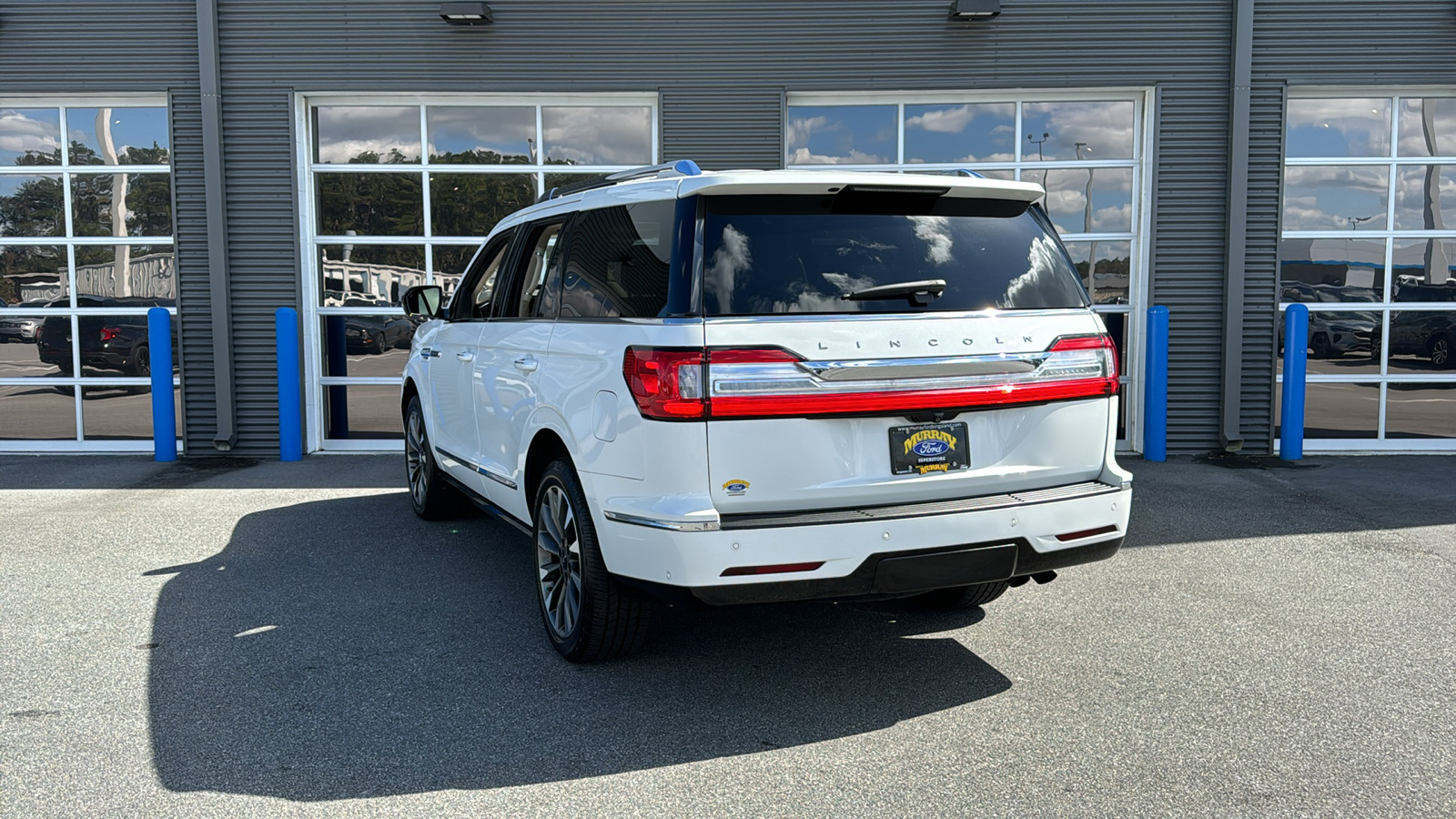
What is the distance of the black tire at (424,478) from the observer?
7.00m

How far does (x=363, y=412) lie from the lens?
1052 cm

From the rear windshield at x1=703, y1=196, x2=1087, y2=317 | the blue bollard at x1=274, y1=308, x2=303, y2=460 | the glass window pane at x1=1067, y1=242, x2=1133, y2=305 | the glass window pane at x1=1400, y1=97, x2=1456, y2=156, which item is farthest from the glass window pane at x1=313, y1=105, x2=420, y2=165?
the glass window pane at x1=1400, y1=97, x2=1456, y2=156

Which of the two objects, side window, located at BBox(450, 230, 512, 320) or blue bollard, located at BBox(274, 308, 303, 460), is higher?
side window, located at BBox(450, 230, 512, 320)

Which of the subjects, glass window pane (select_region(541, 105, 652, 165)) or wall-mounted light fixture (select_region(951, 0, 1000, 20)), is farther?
glass window pane (select_region(541, 105, 652, 165))

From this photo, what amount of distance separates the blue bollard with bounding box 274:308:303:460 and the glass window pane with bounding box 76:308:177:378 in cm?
154

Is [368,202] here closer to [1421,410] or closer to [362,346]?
[362,346]

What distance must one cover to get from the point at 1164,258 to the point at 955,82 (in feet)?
7.80

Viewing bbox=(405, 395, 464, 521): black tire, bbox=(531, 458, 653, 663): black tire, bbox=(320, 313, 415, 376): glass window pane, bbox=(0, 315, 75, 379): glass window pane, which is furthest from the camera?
bbox=(0, 315, 75, 379): glass window pane

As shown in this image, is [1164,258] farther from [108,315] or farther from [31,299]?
[31,299]

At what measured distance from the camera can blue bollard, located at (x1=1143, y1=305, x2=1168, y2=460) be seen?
967cm

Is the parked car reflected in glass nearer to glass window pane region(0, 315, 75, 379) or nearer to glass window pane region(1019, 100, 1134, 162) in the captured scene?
glass window pane region(0, 315, 75, 379)

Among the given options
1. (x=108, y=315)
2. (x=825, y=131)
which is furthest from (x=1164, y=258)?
(x=108, y=315)

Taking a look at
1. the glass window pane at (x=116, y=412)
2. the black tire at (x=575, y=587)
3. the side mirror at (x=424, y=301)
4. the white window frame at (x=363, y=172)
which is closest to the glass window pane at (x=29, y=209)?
the glass window pane at (x=116, y=412)

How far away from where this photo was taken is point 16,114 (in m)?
10.5
